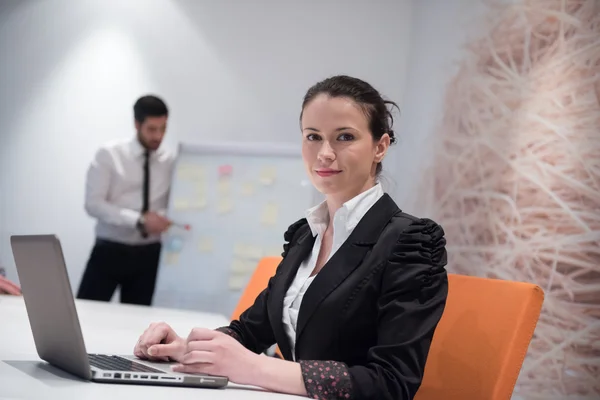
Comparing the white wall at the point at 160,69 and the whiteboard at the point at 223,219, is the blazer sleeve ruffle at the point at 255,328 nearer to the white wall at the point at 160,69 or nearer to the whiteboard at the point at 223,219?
the whiteboard at the point at 223,219

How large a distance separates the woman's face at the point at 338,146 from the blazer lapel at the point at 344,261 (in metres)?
0.09

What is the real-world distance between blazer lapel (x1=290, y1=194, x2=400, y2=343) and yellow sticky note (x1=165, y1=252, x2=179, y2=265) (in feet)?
10.9

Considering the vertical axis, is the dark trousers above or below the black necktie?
below

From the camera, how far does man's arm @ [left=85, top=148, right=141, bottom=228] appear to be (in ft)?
13.6

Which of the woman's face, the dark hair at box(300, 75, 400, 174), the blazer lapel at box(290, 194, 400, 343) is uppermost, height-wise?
the dark hair at box(300, 75, 400, 174)

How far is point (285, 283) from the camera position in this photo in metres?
1.48

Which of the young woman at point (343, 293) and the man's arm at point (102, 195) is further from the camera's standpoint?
the man's arm at point (102, 195)

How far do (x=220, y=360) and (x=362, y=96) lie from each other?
2.12 feet

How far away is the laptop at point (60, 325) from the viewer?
40.4 inches

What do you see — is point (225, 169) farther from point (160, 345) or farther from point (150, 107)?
point (160, 345)

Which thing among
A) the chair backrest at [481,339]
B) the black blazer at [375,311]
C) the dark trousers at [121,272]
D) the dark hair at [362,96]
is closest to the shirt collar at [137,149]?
the dark trousers at [121,272]

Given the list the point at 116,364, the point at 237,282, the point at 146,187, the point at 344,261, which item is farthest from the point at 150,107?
the point at 116,364

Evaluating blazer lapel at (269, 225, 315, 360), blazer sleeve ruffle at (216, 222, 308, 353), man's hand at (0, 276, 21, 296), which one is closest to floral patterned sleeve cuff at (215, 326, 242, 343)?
blazer sleeve ruffle at (216, 222, 308, 353)

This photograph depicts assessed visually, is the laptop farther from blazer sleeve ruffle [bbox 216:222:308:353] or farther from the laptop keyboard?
blazer sleeve ruffle [bbox 216:222:308:353]
